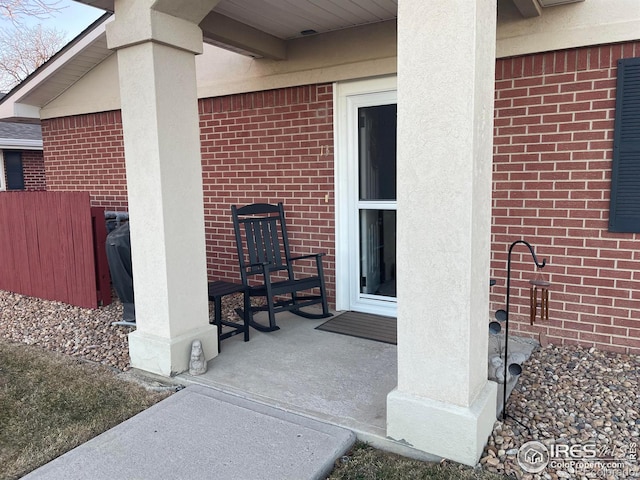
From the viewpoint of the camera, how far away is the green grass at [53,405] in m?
2.53

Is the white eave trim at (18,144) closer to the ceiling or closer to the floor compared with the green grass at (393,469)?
closer to the ceiling

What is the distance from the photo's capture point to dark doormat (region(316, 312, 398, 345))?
4.07 m

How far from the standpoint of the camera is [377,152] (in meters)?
4.57

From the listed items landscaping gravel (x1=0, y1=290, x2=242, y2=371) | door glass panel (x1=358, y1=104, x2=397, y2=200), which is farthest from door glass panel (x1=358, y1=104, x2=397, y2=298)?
landscaping gravel (x1=0, y1=290, x2=242, y2=371)

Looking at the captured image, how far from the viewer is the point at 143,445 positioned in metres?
2.51

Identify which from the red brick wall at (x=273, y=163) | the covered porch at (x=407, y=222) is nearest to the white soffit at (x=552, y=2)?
the covered porch at (x=407, y=222)

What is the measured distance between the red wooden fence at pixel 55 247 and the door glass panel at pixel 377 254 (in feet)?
9.18

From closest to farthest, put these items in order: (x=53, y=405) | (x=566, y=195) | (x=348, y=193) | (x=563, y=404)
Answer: (x=563, y=404), (x=53, y=405), (x=566, y=195), (x=348, y=193)

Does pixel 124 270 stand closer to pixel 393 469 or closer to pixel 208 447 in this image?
pixel 208 447

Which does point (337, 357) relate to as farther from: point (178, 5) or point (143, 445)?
point (178, 5)

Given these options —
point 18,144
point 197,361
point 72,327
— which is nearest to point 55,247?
point 72,327

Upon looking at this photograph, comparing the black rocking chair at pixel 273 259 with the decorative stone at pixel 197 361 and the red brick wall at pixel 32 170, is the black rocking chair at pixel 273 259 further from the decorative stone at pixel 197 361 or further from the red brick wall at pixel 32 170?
the red brick wall at pixel 32 170

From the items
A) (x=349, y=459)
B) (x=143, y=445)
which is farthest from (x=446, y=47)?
(x=143, y=445)

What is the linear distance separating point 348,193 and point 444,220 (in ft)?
8.30
